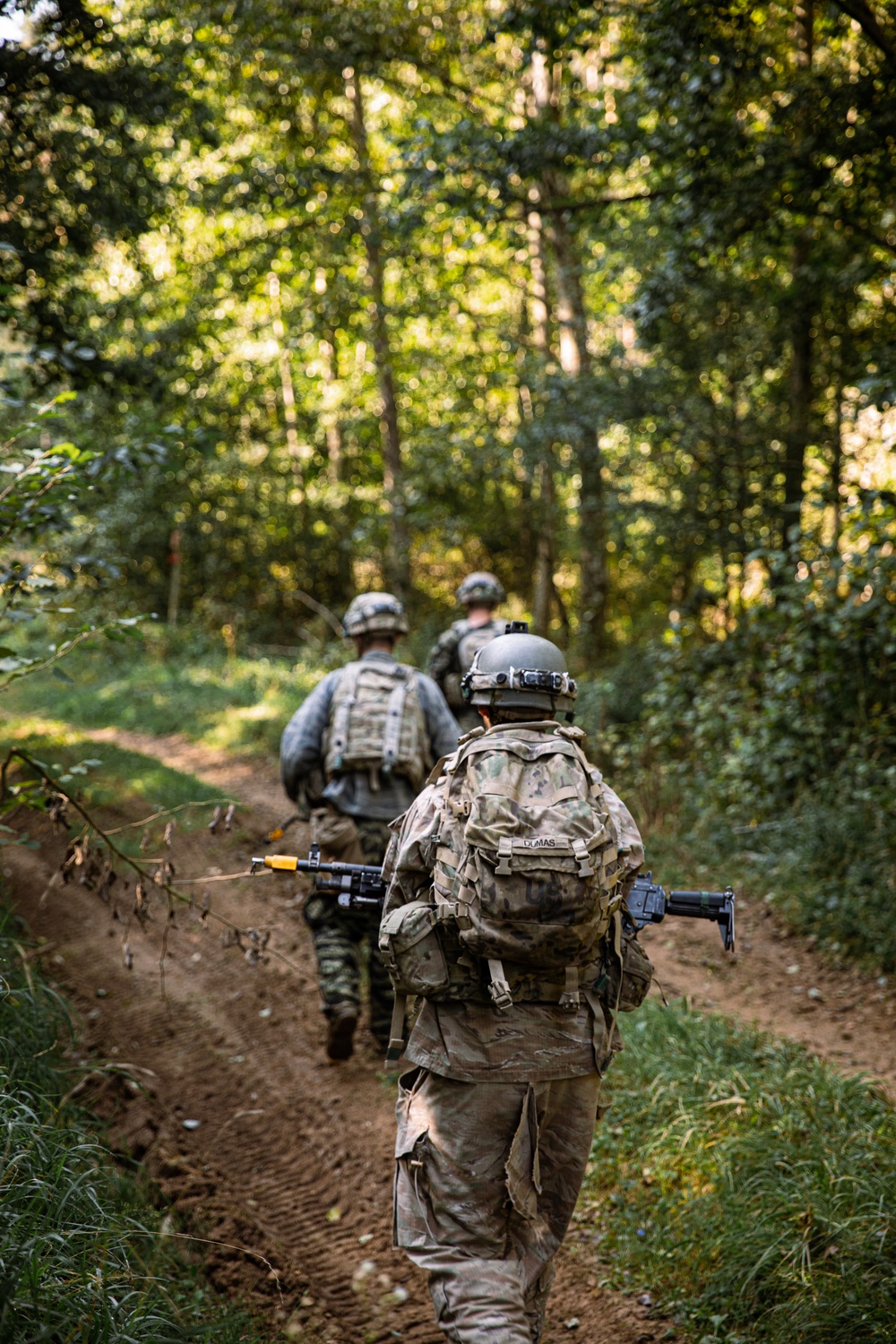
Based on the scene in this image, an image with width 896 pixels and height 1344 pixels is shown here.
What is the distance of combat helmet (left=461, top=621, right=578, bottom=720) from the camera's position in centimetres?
296

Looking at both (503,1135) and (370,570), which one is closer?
(503,1135)

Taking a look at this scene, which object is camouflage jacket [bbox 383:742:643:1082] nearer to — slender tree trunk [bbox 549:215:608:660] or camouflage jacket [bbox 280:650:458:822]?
camouflage jacket [bbox 280:650:458:822]

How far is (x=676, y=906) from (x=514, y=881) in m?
0.75

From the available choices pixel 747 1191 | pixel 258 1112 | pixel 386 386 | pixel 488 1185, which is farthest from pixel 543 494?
pixel 488 1185

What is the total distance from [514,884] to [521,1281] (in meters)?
1.15

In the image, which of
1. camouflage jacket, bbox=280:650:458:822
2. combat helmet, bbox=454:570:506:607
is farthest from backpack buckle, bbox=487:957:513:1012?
combat helmet, bbox=454:570:506:607

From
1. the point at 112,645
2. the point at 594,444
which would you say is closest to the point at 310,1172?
the point at 594,444

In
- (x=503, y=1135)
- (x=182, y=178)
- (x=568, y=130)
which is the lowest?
(x=503, y=1135)

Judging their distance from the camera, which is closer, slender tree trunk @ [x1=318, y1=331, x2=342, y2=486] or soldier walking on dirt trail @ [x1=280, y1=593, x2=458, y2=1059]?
soldier walking on dirt trail @ [x1=280, y1=593, x2=458, y2=1059]

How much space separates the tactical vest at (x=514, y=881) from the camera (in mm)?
2537

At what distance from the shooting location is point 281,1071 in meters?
5.14

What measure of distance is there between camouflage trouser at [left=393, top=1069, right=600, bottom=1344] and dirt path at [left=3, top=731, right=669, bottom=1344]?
998 mm

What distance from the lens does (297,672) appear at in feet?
47.9

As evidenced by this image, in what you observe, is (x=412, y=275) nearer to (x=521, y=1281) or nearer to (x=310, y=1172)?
(x=310, y=1172)
